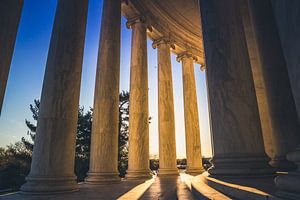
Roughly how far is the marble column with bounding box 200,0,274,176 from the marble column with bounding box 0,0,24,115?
394 ft

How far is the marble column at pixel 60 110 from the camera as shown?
153 meters

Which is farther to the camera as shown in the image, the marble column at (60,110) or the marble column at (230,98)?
the marble column at (60,110)

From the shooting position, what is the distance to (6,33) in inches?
5256

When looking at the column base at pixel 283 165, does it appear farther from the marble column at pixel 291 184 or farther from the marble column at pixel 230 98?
the marble column at pixel 291 184

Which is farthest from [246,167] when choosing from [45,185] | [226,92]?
[45,185]

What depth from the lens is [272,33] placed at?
170875mm

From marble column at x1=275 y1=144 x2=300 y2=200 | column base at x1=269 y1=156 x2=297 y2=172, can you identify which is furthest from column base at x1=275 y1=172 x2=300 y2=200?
column base at x1=269 y1=156 x2=297 y2=172

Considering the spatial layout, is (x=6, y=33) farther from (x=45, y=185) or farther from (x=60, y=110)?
(x=45, y=185)

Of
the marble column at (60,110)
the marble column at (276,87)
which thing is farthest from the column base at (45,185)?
the marble column at (276,87)

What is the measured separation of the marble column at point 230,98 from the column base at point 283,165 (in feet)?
140

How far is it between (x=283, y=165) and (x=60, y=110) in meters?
160

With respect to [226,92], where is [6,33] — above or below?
above

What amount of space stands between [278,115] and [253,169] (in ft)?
225

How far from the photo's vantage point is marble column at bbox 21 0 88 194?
153000 mm
